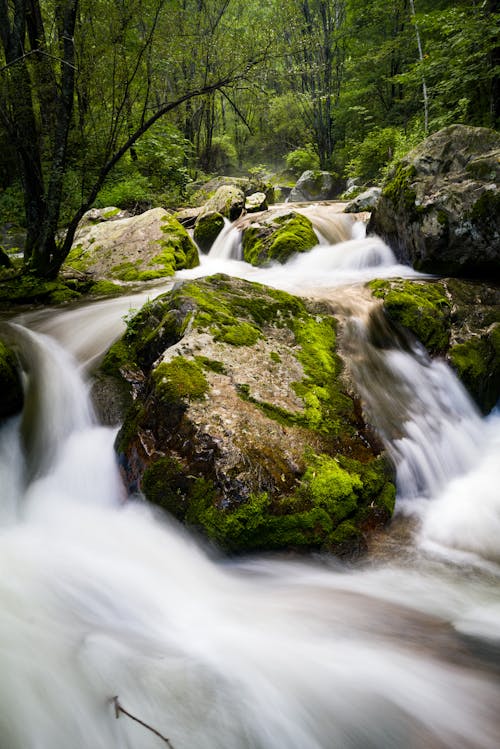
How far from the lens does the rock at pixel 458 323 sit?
4.99 m

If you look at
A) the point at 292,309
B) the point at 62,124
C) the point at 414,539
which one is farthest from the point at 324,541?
the point at 62,124

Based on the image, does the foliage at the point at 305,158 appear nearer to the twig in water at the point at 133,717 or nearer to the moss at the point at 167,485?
the moss at the point at 167,485

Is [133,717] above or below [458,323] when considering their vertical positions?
below

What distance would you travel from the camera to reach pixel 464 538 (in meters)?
3.21

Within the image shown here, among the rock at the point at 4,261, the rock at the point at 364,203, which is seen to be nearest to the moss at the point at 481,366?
the rock at the point at 364,203

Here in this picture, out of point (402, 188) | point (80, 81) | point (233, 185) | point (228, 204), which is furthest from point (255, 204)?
point (80, 81)

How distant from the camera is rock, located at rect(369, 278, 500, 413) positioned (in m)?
4.99

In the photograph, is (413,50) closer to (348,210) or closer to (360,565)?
(348,210)

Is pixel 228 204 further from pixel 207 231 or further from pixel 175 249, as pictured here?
pixel 175 249

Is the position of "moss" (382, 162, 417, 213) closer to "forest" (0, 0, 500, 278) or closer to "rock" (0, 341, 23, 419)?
"forest" (0, 0, 500, 278)

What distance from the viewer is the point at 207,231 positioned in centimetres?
1173

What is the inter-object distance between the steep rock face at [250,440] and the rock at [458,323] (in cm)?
152

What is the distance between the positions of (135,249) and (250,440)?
7.65 meters

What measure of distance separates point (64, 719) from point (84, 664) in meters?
0.28
